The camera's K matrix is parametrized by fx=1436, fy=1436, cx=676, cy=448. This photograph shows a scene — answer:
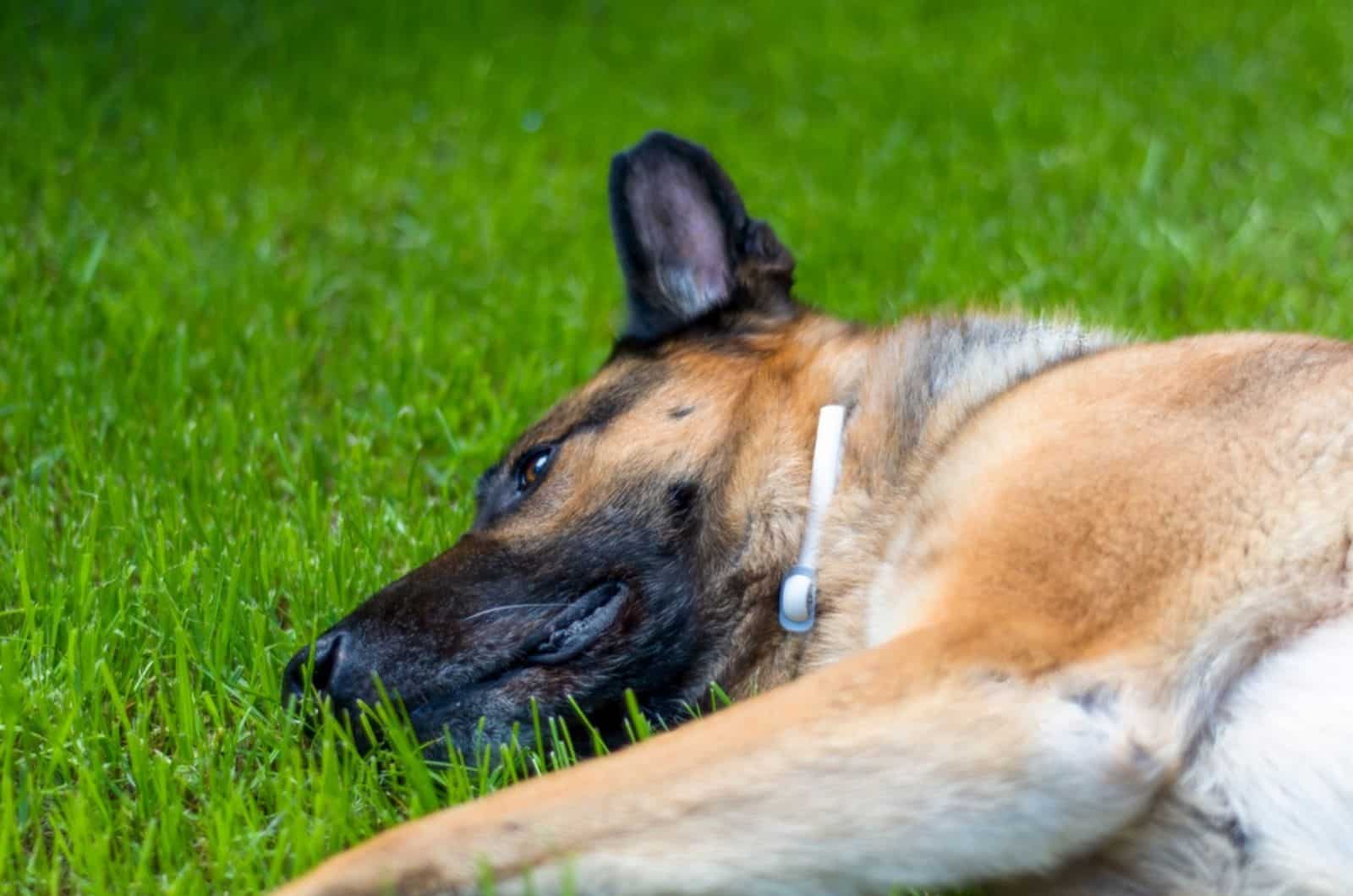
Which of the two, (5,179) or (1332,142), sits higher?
(5,179)

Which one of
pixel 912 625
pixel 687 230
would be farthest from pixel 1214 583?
pixel 687 230

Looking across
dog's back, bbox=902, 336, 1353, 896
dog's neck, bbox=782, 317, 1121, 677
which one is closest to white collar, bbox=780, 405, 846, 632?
dog's neck, bbox=782, 317, 1121, 677

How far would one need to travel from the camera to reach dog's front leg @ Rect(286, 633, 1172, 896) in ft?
6.39

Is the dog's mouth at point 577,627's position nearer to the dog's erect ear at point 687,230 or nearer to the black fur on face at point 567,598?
the black fur on face at point 567,598

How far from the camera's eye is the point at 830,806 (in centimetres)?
196

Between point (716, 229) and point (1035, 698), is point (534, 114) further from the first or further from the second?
point (1035, 698)

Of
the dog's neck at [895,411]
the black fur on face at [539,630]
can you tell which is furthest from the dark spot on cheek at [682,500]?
the dog's neck at [895,411]

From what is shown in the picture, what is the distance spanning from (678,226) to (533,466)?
2.39ft

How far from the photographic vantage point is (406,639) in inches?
105

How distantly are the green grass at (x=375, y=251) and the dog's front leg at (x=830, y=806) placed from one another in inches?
17.0

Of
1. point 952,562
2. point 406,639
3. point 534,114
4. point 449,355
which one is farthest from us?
point 534,114

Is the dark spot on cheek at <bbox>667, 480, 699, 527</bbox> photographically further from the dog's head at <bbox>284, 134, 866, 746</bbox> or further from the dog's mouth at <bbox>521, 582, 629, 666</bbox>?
the dog's mouth at <bbox>521, 582, 629, 666</bbox>

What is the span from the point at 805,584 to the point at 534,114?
510 centimetres

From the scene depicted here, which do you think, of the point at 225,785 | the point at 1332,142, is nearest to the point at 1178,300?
the point at 1332,142
